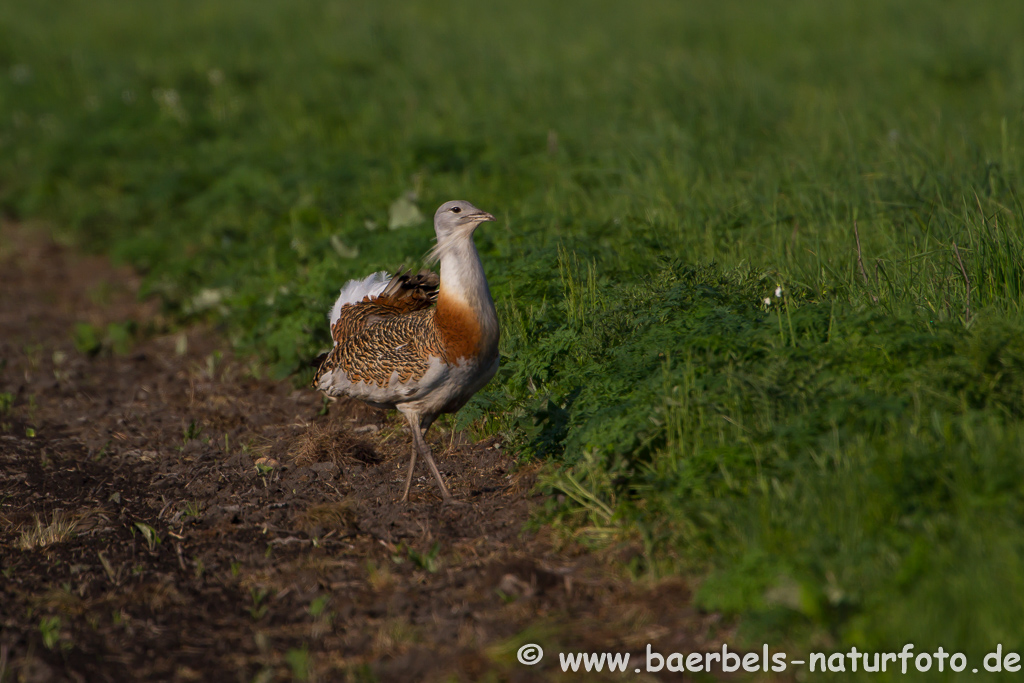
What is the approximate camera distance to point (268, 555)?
14.1 ft

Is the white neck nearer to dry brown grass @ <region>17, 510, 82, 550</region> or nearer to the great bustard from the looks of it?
the great bustard

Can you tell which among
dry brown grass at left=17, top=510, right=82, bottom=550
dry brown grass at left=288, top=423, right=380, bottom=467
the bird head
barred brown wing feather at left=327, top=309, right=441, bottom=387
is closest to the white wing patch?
barred brown wing feather at left=327, top=309, right=441, bottom=387

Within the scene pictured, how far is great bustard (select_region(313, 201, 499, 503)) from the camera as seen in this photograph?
14.9ft

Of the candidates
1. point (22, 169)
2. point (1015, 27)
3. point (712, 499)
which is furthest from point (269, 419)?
point (1015, 27)

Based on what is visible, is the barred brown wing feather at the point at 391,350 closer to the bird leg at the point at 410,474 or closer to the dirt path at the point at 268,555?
the bird leg at the point at 410,474

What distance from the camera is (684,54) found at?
10977 mm

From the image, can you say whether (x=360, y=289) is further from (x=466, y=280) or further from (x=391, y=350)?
(x=466, y=280)

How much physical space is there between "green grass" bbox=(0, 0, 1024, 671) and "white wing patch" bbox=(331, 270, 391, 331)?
2.40ft

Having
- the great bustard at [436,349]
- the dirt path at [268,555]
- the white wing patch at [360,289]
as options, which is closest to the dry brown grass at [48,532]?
the dirt path at [268,555]

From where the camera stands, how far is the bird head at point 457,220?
15.0 ft

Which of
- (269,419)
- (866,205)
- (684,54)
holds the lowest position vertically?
(269,419)

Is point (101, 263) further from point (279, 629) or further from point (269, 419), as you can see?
point (279, 629)

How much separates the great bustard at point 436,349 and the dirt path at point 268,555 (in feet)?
1.30

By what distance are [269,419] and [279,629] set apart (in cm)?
253
